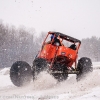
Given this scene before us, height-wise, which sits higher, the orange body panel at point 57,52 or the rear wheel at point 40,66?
the orange body panel at point 57,52

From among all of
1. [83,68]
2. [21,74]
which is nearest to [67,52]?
[83,68]

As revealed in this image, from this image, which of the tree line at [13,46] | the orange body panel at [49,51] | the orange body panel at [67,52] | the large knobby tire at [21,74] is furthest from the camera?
the tree line at [13,46]

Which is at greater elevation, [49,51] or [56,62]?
[49,51]

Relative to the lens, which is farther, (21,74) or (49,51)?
(49,51)

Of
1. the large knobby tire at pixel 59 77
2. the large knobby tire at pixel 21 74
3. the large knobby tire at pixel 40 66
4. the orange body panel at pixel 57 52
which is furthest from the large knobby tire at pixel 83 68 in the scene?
the large knobby tire at pixel 21 74

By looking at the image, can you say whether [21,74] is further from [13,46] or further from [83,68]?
[13,46]

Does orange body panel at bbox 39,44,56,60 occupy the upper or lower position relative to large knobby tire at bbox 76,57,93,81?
upper

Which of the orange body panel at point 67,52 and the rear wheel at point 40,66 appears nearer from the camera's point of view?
the rear wheel at point 40,66

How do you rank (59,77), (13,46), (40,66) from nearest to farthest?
(40,66)
(59,77)
(13,46)

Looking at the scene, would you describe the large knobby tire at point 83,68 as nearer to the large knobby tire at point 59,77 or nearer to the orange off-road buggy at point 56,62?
the orange off-road buggy at point 56,62

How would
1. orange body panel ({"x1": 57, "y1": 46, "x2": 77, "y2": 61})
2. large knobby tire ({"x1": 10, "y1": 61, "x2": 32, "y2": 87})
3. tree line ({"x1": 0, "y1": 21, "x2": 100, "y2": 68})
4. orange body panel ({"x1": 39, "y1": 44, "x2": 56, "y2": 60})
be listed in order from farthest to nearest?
tree line ({"x1": 0, "y1": 21, "x2": 100, "y2": 68}), orange body panel ({"x1": 39, "y1": 44, "x2": 56, "y2": 60}), orange body panel ({"x1": 57, "y1": 46, "x2": 77, "y2": 61}), large knobby tire ({"x1": 10, "y1": 61, "x2": 32, "y2": 87})

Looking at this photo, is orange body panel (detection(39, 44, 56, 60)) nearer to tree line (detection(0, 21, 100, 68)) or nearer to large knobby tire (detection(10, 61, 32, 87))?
large knobby tire (detection(10, 61, 32, 87))

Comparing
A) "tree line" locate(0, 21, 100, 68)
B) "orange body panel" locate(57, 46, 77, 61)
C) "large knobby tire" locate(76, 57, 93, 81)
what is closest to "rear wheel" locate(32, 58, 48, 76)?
"orange body panel" locate(57, 46, 77, 61)

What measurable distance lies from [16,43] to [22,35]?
8673 mm
